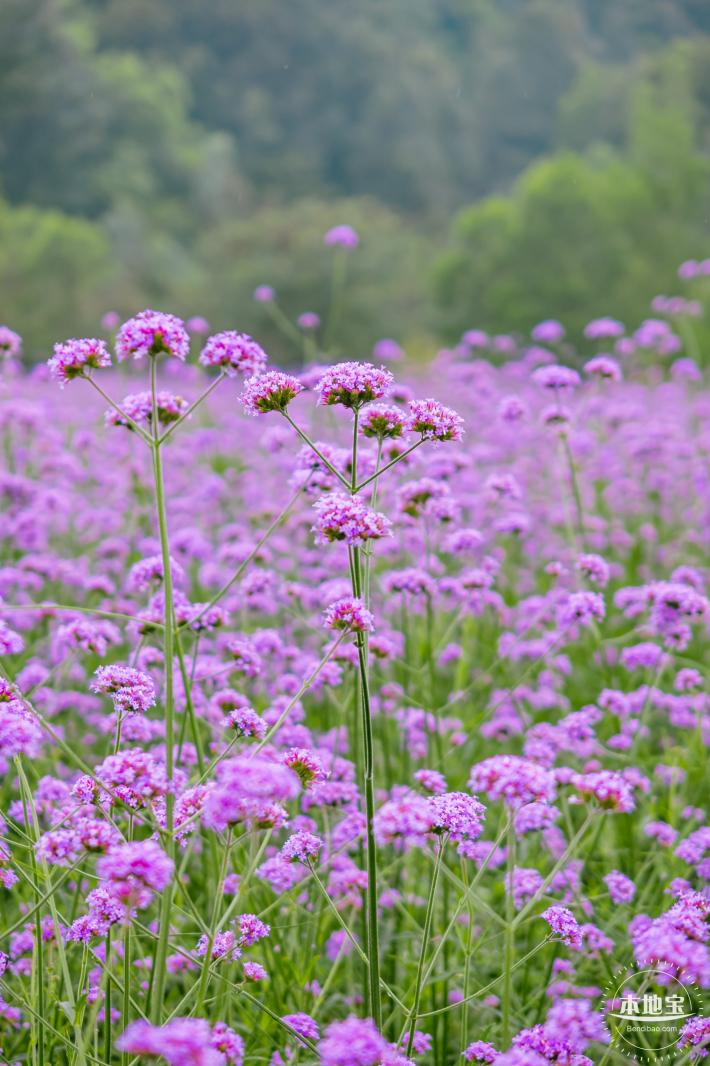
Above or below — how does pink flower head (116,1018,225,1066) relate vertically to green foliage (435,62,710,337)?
below

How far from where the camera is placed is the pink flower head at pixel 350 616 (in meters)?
1.75

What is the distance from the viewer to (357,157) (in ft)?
137

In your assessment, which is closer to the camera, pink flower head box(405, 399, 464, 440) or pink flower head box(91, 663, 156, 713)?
pink flower head box(91, 663, 156, 713)

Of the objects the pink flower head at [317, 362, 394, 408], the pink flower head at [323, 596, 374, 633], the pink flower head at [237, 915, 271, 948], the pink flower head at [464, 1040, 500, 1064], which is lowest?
the pink flower head at [464, 1040, 500, 1064]

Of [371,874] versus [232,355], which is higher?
[232,355]

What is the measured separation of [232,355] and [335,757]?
52.9 inches

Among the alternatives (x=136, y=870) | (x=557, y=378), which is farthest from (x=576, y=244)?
(x=136, y=870)

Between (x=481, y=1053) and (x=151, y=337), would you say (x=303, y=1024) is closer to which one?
(x=481, y=1053)

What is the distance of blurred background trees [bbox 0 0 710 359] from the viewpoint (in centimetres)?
2409

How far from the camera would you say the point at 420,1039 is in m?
2.27

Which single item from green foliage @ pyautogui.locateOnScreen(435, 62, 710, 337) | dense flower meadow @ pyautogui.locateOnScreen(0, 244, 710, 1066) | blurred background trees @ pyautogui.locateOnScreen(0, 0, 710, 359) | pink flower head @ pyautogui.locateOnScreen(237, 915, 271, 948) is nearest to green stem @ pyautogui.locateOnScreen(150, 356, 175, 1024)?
dense flower meadow @ pyautogui.locateOnScreen(0, 244, 710, 1066)

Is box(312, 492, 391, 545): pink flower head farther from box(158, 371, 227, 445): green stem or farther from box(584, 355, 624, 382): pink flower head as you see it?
box(584, 355, 624, 382): pink flower head

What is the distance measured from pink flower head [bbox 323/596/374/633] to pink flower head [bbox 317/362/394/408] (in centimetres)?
37

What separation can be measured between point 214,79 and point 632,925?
4384 cm
